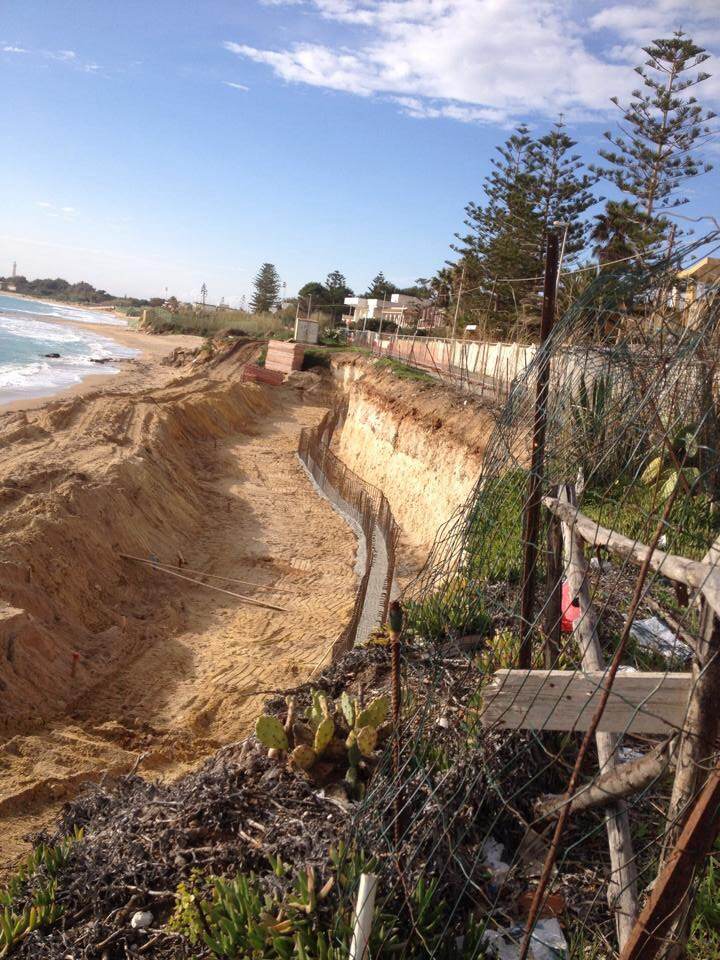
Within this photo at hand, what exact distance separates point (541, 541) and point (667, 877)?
248 centimetres

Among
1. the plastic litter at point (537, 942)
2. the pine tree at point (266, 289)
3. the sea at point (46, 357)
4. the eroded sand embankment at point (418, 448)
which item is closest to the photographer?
the plastic litter at point (537, 942)

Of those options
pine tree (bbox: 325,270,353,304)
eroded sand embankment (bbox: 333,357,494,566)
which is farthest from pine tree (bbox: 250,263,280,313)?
eroded sand embankment (bbox: 333,357,494,566)

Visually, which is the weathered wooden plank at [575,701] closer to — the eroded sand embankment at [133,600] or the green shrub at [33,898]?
the green shrub at [33,898]

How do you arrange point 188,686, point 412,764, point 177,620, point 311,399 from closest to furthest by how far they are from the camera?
point 412,764 < point 188,686 < point 177,620 < point 311,399

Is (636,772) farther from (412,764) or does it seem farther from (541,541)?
(541,541)

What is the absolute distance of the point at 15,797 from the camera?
6.75 meters

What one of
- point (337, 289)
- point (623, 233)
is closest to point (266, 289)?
point (337, 289)

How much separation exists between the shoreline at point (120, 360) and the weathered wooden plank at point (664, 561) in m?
21.1

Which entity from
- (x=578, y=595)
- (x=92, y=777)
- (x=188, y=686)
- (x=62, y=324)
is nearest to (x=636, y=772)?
(x=578, y=595)

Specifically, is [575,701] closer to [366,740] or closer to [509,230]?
[366,740]

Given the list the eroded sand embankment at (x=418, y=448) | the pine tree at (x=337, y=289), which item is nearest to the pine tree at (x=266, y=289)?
the pine tree at (x=337, y=289)

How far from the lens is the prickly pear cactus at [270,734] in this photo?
4668 mm

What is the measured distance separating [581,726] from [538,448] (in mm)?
1543

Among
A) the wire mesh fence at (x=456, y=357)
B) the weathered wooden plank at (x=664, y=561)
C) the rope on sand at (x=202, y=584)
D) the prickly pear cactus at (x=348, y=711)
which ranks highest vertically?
the wire mesh fence at (x=456, y=357)
